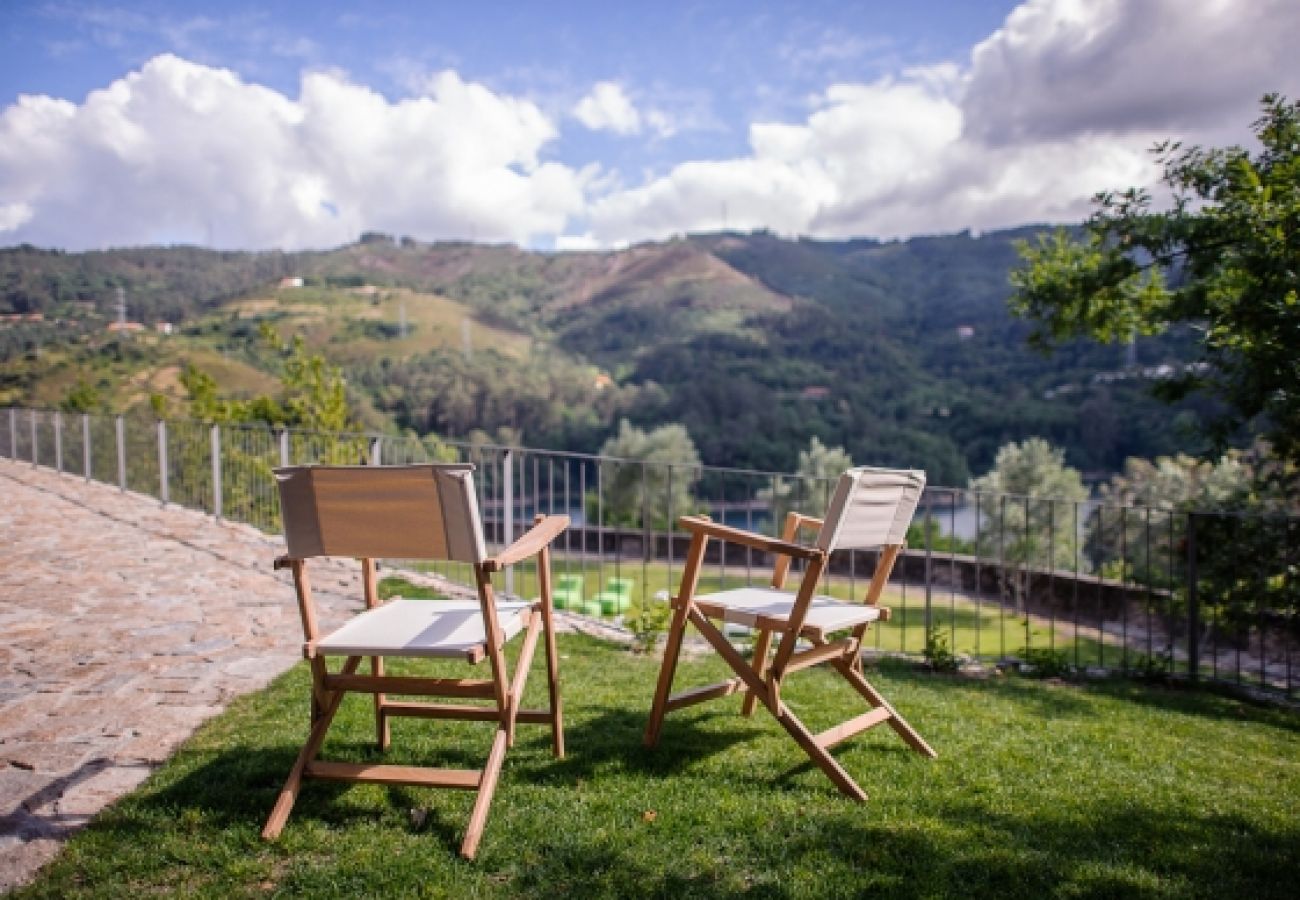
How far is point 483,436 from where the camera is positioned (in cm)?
5134

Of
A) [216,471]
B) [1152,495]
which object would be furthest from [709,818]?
[1152,495]

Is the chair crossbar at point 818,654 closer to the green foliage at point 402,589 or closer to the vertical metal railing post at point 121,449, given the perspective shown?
the green foliage at point 402,589

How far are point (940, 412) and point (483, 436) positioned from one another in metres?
27.7

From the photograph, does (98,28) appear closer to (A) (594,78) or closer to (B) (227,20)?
(B) (227,20)

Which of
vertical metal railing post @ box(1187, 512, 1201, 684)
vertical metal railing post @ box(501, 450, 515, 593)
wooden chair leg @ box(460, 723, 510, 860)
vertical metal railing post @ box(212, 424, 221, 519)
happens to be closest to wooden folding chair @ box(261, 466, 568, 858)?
wooden chair leg @ box(460, 723, 510, 860)

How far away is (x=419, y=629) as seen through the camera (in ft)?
9.02

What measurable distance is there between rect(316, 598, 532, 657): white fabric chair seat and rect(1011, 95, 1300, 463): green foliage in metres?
4.69

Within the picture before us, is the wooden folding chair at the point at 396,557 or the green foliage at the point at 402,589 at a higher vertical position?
the wooden folding chair at the point at 396,557

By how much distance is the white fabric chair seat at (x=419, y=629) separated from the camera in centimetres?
255

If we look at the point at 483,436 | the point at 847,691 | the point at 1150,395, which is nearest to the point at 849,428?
the point at 483,436

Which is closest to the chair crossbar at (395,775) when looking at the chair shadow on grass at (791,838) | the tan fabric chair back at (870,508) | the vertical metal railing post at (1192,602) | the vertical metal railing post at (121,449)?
the chair shadow on grass at (791,838)

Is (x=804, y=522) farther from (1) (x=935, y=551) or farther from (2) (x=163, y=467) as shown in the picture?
(1) (x=935, y=551)

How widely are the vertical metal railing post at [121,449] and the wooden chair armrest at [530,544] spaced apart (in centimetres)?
1073

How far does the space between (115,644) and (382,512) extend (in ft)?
10.5
